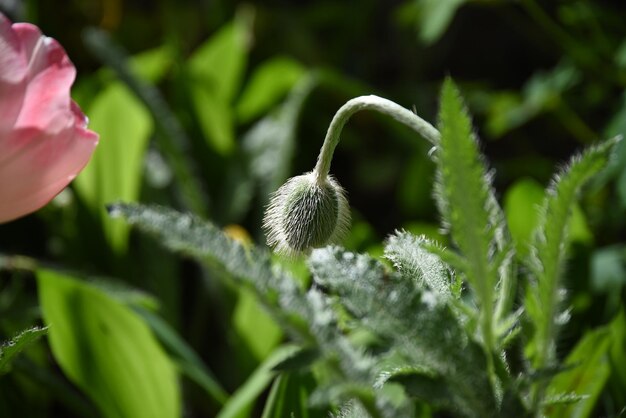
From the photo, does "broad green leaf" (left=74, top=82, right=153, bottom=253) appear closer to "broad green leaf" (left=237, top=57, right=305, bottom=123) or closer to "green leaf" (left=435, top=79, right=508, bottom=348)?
"broad green leaf" (left=237, top=57, right=305, bottom=123)

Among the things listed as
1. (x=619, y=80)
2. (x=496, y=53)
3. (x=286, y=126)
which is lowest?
(x=286, y=126)

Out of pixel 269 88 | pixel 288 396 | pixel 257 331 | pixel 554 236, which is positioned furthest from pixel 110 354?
pixel 269 88

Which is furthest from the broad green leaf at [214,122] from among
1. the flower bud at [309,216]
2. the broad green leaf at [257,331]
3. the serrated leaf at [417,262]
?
the serrated leaf at [417,262]

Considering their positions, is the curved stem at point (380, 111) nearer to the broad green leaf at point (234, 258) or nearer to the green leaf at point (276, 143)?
the broad green leaf at point (234, 258)

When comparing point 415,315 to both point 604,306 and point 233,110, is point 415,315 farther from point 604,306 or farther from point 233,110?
point 233,110

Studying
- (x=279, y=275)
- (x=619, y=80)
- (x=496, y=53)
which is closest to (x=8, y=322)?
(x=279, y=275)

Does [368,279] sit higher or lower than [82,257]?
higher

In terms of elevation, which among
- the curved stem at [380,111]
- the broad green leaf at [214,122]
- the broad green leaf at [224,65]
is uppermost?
the broad green leaf at [224,65]

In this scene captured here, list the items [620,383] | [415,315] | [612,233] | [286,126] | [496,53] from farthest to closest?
[496,53]
[286,126]
[612,233]
[620,383]
[415,315]
